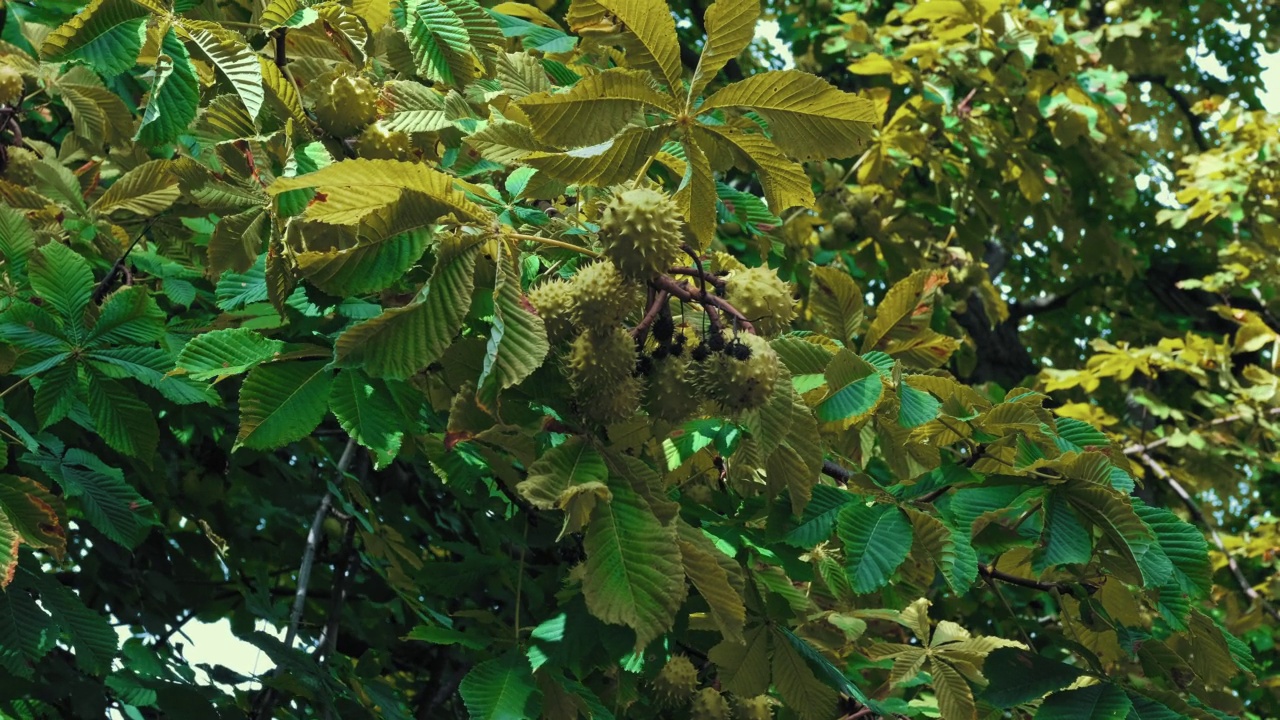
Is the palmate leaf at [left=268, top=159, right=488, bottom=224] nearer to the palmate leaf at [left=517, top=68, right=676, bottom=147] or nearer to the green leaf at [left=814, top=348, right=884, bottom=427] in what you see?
the palmate leaf at [left=517, top=68, right=676, bottom=147]

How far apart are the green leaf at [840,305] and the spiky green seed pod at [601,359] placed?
948 millimetres

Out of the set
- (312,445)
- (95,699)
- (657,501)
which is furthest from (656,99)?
(95,699)

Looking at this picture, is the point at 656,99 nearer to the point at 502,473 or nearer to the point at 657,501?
the point at 657,501

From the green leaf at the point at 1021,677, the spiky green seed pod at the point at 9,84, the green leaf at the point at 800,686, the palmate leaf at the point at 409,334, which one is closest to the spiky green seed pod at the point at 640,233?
the palmate leaf at the point at 409,334

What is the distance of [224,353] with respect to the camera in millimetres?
1762

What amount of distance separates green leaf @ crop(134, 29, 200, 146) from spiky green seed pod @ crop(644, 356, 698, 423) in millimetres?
842

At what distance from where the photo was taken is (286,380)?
173 cm

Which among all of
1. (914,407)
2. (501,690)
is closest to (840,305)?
(914,407)

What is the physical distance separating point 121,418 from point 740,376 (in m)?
1.25

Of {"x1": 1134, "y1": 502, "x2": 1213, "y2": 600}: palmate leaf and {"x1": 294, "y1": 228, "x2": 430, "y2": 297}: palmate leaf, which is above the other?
{"x1": 294, "y1": 228, "x2": 430, "y2": 297}: palmate leaf

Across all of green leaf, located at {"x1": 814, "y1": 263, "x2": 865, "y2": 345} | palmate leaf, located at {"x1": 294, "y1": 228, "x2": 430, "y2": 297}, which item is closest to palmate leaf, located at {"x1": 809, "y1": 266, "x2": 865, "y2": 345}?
green leaf, located at {"x1": 814, "y1": 263, "x2": 865, "y2": 345}

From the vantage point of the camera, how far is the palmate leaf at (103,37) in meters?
1.77

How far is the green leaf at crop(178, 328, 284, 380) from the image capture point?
173cm

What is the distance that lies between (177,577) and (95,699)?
79 cm
